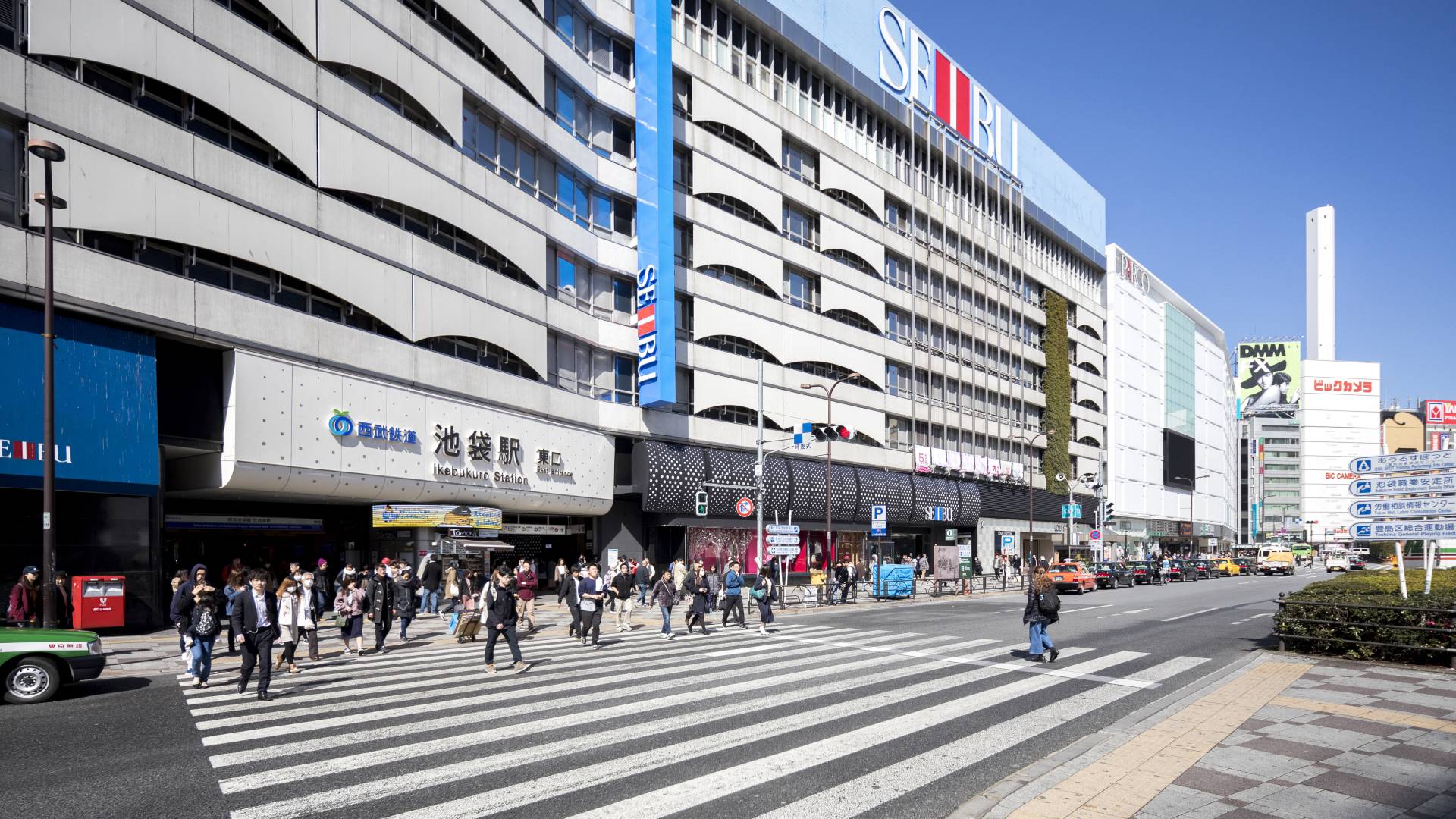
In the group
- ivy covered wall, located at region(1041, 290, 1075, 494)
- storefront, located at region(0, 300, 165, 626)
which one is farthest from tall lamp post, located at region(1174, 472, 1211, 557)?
storefront, located at region(0, 300, 165, 626)

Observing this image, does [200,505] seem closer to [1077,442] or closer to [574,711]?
[574,711]

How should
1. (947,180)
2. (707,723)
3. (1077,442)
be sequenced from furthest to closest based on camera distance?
(1077,442), (947,180), (707,723)

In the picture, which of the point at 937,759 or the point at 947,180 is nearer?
the point at 937,759

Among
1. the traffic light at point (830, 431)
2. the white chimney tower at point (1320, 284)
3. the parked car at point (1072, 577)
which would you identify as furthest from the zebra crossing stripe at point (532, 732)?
the white chimney tower at point (1320, 284)

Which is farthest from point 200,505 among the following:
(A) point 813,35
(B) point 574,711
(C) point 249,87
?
(A) point 813,35

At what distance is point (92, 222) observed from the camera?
2109 cm

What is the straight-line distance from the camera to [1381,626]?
1716 cm

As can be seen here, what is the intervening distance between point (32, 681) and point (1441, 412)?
227 meters

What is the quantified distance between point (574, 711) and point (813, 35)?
45107 mm

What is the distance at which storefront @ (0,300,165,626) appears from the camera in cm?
1997

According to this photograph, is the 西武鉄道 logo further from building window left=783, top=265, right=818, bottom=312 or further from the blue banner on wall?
building window left=783, top=265, right=818, bottom=312

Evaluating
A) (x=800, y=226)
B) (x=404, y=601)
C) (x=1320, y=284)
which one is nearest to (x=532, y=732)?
(x=404, y=601)

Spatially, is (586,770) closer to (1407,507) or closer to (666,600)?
(666,600)

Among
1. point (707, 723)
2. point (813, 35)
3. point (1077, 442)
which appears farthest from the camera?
point (1077, 442)
